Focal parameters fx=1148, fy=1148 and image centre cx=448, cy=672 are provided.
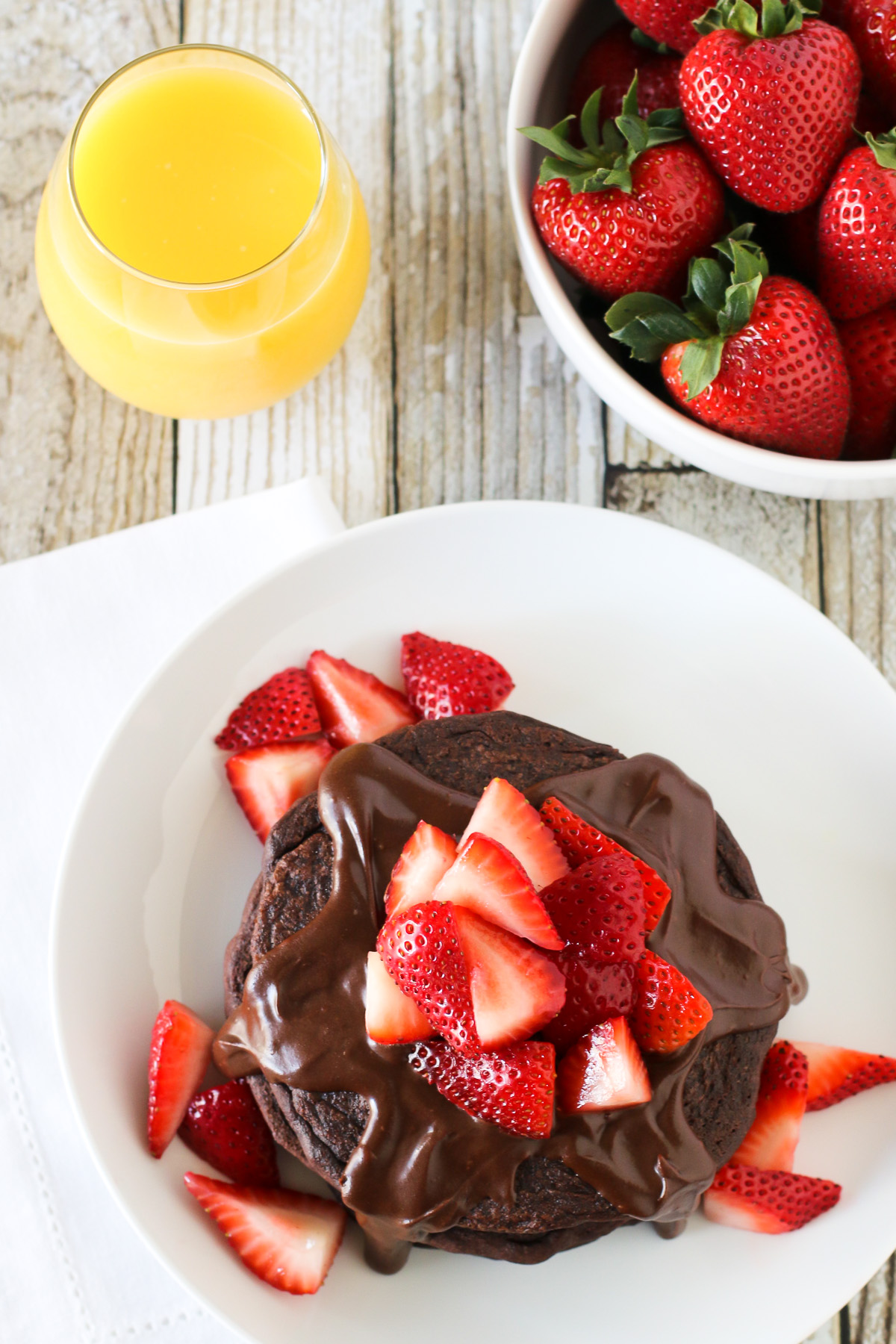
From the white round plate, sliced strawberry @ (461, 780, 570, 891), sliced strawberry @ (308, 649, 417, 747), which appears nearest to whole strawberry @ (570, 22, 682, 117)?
the white round plate

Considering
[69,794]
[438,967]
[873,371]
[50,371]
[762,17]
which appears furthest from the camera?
[50,371]

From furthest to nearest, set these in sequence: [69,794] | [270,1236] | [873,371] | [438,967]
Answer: [69,794], [873,371], [270,1236], [438,967]

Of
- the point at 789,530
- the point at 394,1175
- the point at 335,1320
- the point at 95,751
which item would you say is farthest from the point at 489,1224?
the point at 789,530

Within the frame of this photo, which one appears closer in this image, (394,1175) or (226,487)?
(394,1175)

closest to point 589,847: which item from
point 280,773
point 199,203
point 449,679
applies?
point 449,679

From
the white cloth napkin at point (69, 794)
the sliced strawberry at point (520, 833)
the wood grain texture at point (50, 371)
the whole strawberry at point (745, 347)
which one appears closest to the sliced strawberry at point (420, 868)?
the sliced strawberry at point (520, 833)

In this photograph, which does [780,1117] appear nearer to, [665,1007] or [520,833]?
[665,1007]

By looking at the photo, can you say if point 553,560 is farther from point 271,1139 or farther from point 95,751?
point 271,1139
